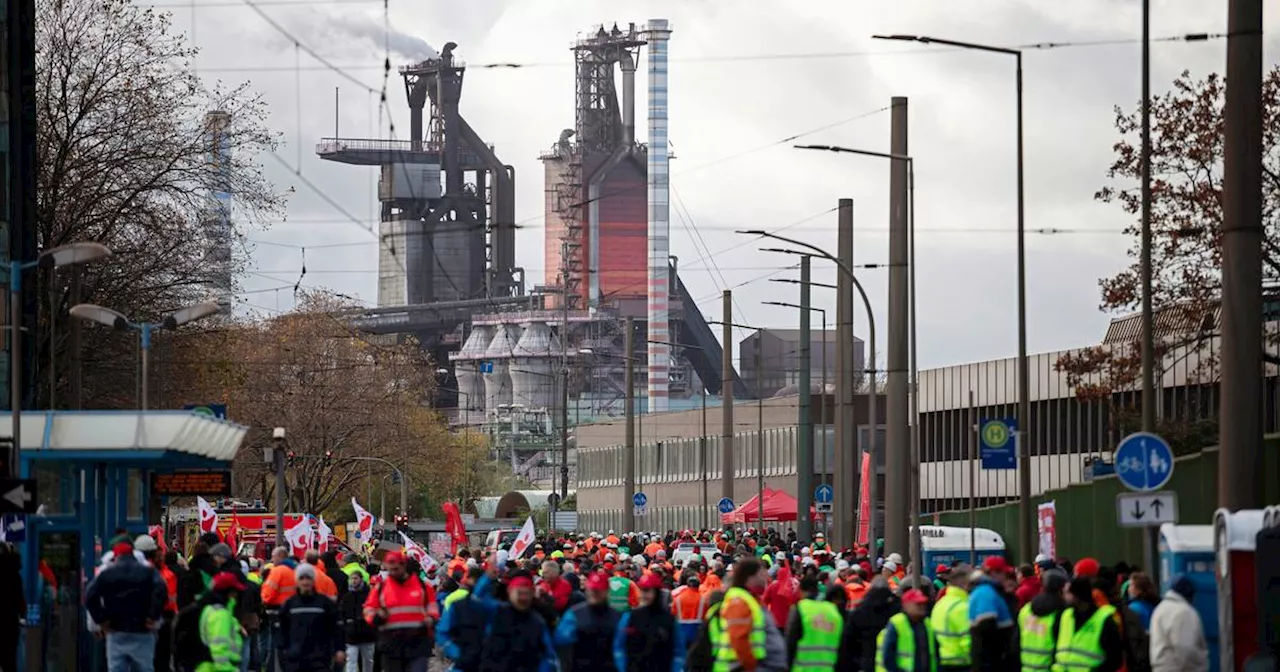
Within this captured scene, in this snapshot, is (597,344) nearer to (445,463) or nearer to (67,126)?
(445,463)

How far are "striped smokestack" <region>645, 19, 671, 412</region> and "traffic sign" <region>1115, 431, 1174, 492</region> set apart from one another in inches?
6272

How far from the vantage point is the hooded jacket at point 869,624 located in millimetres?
21250

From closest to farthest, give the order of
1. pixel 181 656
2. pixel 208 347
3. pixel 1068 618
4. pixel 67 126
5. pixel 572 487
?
pixel 1068 618 < pixel 181 656 < pixel 67 126 < pixel 208 347 < pixel 572 487

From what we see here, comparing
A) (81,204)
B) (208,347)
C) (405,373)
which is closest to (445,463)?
(405,373)

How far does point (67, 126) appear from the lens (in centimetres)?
5319

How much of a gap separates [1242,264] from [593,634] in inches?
299

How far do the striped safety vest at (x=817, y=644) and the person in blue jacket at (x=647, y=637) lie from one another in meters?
0.97

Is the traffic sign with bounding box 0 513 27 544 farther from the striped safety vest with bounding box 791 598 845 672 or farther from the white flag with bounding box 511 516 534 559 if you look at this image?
→ the white flag with bounding box 511 516 534 559

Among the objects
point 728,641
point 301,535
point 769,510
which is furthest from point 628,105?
Answer: point 728,641

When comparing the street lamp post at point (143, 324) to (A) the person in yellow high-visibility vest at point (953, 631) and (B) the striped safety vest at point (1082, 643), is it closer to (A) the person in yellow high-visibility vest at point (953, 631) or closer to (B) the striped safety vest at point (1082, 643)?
(A) the person in yellow high-visibility vest at point (953, 631)

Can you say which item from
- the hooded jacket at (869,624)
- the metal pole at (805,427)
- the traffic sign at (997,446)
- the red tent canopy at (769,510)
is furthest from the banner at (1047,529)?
the red tent canopy at (769,510)

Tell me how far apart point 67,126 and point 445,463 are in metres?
56.8

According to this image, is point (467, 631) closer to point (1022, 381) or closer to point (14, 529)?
point (14, 529)

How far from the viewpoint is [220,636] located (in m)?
20.2
